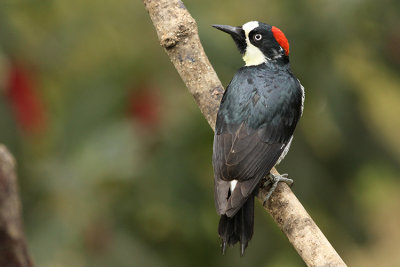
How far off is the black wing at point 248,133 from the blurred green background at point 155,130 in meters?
0.38

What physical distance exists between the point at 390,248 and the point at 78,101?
352 cm

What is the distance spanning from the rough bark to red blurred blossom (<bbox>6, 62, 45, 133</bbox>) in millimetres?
2058

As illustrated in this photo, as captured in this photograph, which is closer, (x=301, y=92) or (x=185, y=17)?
(x=185, y=17)

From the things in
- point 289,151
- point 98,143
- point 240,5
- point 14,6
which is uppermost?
point 14,6

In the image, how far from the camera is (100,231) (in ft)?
13.0

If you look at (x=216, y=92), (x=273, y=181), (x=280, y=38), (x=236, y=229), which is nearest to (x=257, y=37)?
(x=280, y=38)

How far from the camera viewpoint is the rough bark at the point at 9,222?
188cm

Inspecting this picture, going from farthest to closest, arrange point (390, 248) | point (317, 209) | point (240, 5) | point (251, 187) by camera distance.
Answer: point (390, 248), point (240, 5), point (317, 209), point (251, 187)

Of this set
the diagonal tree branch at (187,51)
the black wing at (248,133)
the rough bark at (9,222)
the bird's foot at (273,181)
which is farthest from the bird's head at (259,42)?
the rough bark at (9,222)

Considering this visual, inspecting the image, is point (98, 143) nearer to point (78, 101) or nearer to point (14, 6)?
point (78, 101)

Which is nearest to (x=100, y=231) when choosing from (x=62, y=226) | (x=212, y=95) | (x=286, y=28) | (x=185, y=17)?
(x=62, y=226)

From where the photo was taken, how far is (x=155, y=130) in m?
4.14

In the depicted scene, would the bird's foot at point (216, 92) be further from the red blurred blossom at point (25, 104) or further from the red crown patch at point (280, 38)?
the red blurred blossom at point (25, 104)

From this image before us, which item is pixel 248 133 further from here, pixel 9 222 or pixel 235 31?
pixel 9 222
